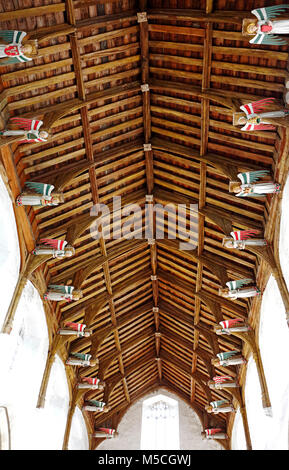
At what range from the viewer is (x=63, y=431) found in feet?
61.7

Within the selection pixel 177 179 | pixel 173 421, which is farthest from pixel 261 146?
pixel 173 421

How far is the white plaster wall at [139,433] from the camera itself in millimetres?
24797

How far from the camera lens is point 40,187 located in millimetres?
12695

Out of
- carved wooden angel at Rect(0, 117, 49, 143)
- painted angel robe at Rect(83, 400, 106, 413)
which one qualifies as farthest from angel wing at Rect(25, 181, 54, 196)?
painted angel robe at Rect(83, 400, 106, 413)

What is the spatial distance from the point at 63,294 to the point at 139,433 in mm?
13892

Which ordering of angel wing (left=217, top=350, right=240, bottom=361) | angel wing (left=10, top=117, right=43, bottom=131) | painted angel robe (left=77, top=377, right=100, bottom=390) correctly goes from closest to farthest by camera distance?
angel wing (left=10, top=117, right=43, bottom=131)
angel wing (left=217, top=350, right=240, bottom=361)
painted angel robe (left=77, top=377, right=100, bottom=390)

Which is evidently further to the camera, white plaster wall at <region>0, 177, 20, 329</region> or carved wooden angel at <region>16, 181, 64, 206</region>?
carved wooden angel at <region>16, 181, 64, 206</region>

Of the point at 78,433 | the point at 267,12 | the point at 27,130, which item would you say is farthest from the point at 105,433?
the point at 267,12

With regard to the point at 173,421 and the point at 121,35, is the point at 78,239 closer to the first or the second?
the point at 121,35

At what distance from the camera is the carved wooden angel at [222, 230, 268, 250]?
13492 mm

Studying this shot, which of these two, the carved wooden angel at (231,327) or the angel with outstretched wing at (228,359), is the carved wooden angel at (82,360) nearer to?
the angel with outstretched wing at (228,359)

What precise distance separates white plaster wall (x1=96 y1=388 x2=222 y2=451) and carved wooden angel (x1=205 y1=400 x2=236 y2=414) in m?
4.17

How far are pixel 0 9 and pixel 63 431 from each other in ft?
51.4

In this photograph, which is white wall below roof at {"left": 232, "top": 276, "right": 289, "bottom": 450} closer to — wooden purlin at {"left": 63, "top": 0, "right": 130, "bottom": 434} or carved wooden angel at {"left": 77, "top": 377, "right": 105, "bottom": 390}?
wooden purlin at {"left": 63, "top": 0, "right": 130, "bottom": 434}
